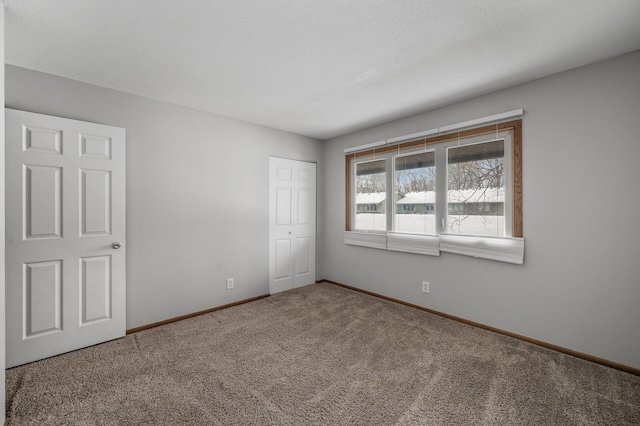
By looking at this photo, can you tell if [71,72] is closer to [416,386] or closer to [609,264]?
[416,386]

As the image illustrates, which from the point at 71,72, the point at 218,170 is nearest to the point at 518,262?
the point at 218,170

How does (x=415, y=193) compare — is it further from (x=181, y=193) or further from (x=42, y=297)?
(x=42, y=297)

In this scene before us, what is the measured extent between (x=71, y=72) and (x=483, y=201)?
4.11 metres

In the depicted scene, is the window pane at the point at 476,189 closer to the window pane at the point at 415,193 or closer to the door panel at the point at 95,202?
the window pane at the point at 415,193

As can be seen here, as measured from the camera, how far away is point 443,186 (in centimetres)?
329

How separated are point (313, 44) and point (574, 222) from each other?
2622mm

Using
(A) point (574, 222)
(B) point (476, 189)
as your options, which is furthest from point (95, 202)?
(A) point (574, 222)

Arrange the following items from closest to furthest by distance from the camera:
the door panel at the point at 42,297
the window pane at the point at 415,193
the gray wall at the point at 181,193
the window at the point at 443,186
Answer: the door panel at the point at 42,297, the gray wall at the point at 181,193, the window at the point at 443,186, the window pane at the point at 415,193

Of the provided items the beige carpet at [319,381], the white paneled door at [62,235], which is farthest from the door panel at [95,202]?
the beige carpet at [319,381]

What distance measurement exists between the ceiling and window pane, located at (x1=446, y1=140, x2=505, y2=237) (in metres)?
0.63

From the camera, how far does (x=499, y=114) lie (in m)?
2.75

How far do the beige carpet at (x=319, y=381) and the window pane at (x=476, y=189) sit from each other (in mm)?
1093

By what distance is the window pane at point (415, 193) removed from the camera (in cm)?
341

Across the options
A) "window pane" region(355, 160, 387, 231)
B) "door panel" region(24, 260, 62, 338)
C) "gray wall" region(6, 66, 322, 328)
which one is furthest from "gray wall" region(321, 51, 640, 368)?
"door panel" region(24, 260, 62, 338)
